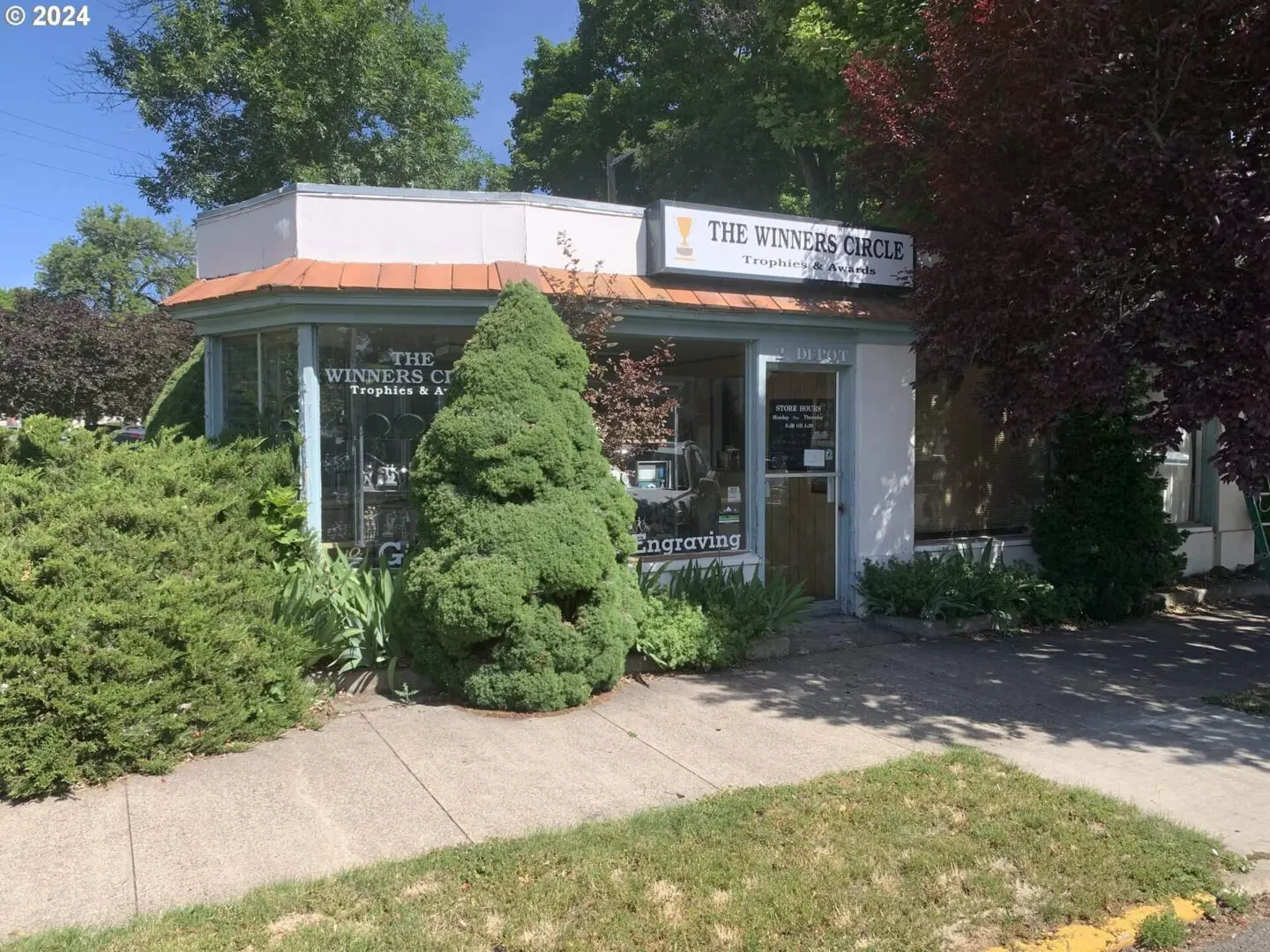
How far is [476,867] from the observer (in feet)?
12.1

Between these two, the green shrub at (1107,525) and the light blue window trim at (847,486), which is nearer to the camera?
the light blue window trim at (847,486)

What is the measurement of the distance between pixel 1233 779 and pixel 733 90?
15.7 m

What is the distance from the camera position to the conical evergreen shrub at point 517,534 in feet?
18.6

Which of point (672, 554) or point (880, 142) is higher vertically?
point (880, 142)

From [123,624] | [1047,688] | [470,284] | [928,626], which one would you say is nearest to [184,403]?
[470,284]

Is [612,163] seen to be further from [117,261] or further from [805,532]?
[117,261]

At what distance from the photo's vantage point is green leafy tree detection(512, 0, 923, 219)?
452 inches

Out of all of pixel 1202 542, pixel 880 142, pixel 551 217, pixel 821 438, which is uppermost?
pixel 880 142

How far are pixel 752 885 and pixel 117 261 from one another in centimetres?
6094

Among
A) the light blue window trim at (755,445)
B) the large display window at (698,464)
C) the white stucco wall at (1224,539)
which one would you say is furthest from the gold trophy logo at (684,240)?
the white stucco wall at (1224,539)

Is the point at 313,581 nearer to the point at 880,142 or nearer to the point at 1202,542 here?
the point at 880,142

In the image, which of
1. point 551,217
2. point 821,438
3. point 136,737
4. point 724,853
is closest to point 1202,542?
point 821,438

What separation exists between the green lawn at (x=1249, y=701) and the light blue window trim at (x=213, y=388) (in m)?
7.87

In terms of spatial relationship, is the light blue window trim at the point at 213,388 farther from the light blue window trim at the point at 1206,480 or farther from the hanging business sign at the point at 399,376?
the light blue window trim at the point at 1206,480
